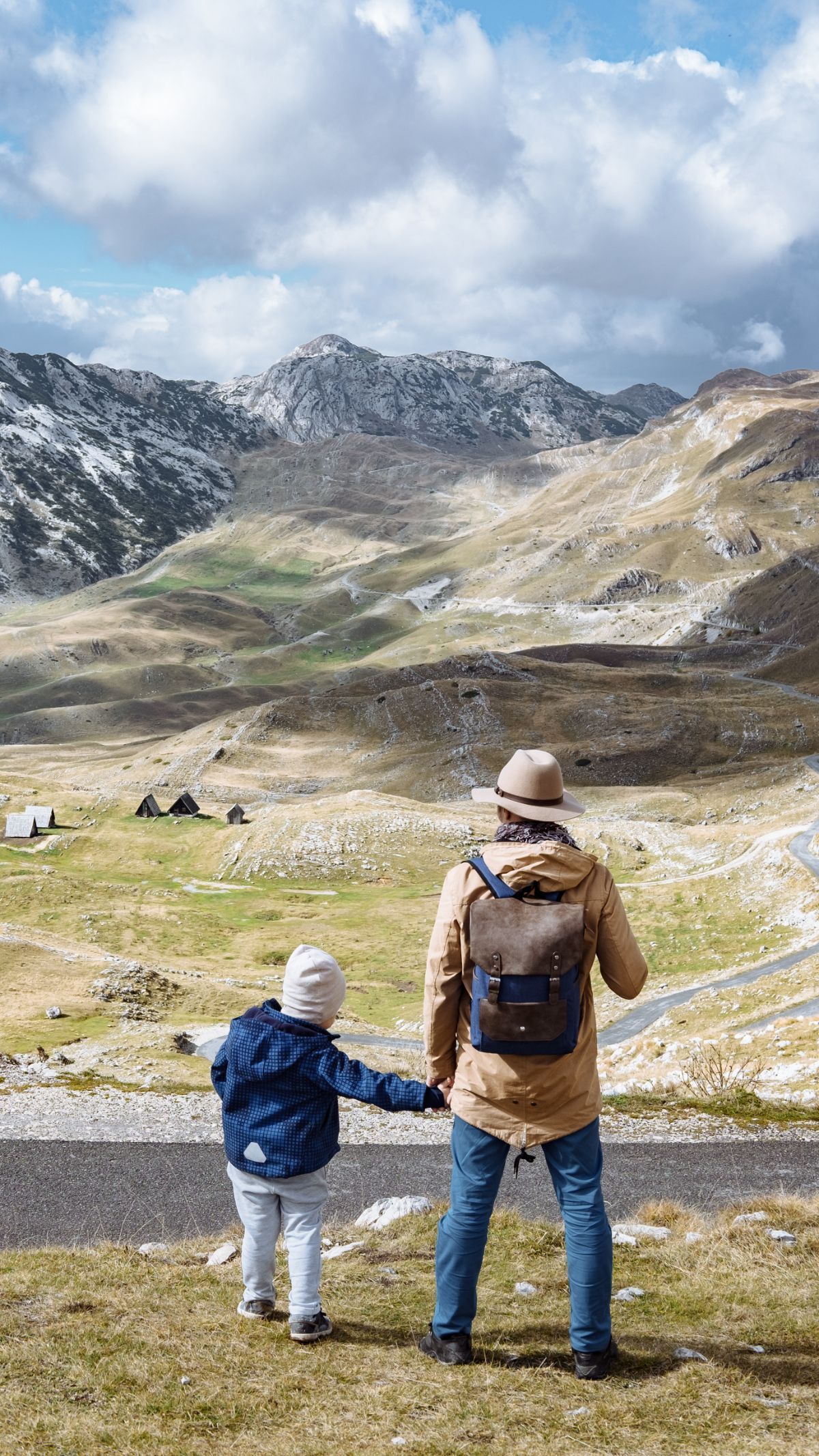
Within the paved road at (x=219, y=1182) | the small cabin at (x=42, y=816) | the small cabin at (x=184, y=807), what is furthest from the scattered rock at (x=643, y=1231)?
the small cabin at (x=184, y=807)

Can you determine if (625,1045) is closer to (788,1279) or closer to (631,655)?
(788,1279)

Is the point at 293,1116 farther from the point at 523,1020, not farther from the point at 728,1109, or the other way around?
the point at 728,1109

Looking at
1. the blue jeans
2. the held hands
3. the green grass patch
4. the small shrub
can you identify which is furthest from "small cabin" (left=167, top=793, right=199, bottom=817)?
the blue jeans

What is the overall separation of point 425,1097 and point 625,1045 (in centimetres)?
2479

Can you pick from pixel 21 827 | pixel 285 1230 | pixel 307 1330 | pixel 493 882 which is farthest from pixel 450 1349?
pixel 21 827

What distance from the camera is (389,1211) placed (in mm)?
12289

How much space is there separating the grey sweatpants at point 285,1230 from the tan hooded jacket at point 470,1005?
5.27 feet

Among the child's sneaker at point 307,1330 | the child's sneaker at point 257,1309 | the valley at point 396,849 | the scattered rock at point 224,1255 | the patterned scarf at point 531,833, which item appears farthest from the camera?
the valley at point 396,849

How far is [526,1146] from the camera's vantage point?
7.15m

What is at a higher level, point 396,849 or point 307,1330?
point 307,1330

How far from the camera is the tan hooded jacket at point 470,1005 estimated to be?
23.6 feet

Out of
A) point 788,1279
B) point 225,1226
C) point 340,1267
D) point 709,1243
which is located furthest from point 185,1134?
point 788,1279

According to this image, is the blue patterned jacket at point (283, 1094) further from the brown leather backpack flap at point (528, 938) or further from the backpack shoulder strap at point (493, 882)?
the backpack shoulder strap at point (493, 882)

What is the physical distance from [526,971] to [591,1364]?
2.90m
